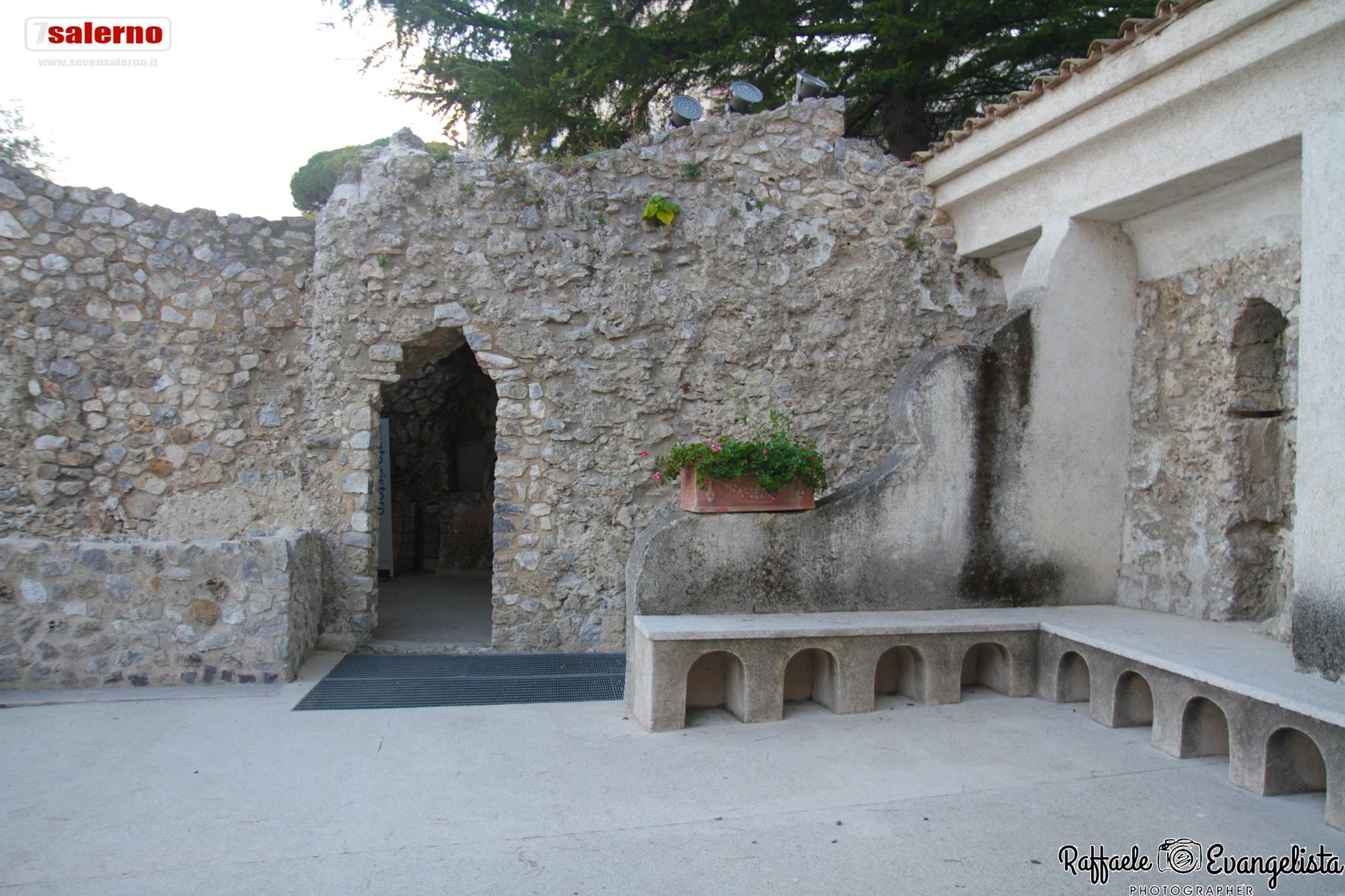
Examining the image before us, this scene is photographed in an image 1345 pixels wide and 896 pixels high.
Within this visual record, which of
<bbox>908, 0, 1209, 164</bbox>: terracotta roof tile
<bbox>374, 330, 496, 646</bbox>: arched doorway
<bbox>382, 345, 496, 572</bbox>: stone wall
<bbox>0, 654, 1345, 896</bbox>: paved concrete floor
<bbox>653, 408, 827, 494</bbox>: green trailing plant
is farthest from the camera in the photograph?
<bbox>382, 345, 496, 572</bbox>: stone wall

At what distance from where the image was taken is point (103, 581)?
5.30 m

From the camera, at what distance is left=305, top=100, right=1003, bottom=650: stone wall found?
260 inches

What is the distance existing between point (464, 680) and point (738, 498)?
7.83ft

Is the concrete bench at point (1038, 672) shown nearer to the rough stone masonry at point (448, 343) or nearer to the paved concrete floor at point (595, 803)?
the paved concrete floor at point (595, 803)

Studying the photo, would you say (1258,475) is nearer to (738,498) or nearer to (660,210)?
(738,498)

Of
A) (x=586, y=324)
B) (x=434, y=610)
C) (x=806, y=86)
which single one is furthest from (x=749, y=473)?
(x=434, y=610)

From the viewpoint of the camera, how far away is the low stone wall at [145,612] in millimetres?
5203

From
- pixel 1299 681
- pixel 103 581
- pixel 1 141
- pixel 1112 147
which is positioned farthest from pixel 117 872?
pixel 1 141

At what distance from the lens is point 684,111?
7.11 meters

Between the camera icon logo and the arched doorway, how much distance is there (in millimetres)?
6822

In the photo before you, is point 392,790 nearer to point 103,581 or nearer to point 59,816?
point 59,816

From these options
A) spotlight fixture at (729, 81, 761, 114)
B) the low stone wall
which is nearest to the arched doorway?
the low stone wall

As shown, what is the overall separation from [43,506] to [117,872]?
436 cm

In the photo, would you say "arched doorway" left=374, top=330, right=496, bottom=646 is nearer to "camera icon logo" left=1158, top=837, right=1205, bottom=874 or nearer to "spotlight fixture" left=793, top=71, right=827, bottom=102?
"spotlight fixture" left=793, top=71, right=827, bottom=102
